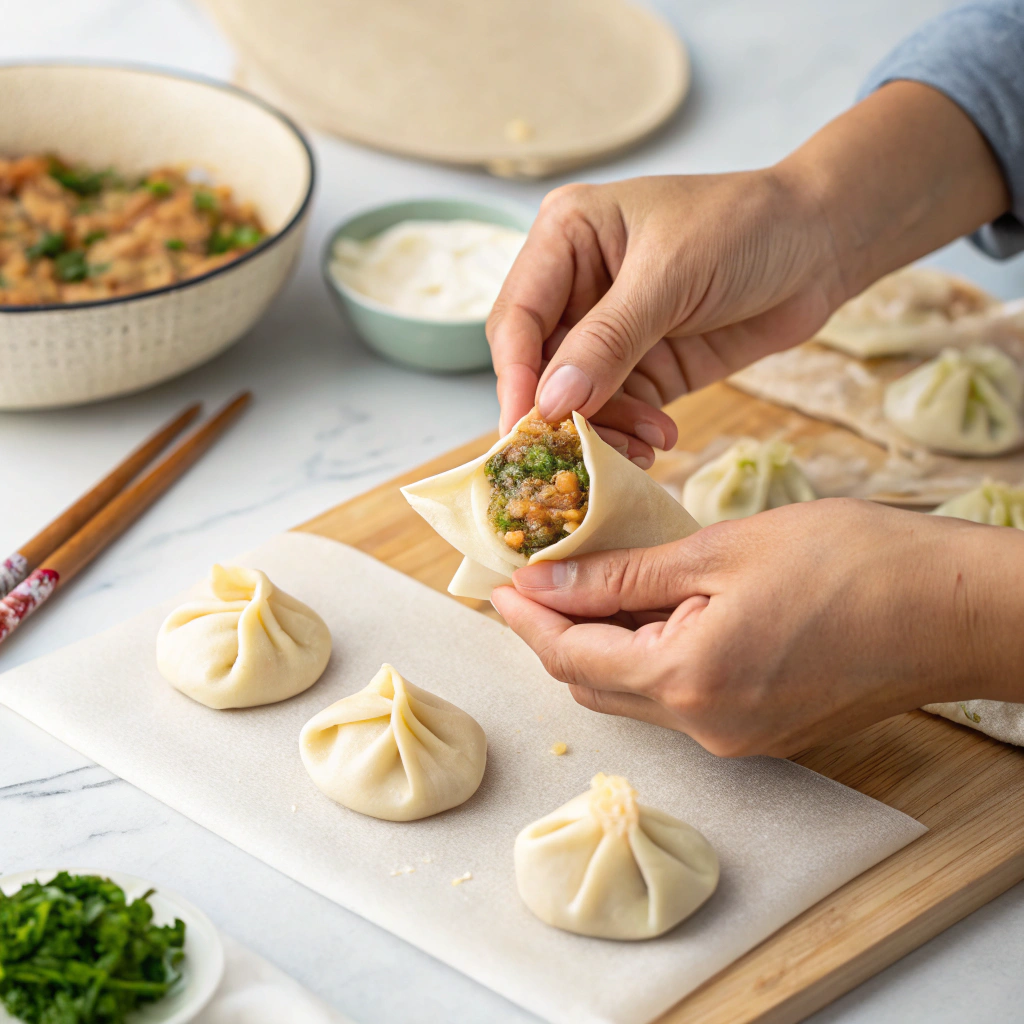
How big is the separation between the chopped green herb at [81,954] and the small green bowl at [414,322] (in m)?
1.65

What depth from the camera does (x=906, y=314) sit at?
3016mm

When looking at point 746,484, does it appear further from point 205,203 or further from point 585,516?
point 205,203

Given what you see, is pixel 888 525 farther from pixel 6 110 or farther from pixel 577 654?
pixel 6 110

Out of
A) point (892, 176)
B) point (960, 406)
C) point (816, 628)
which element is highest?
point (892, 176)

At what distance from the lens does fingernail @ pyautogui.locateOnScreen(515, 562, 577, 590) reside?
5.82 feet

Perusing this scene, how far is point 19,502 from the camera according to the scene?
241cm

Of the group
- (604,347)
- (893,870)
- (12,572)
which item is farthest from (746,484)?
(12,572)

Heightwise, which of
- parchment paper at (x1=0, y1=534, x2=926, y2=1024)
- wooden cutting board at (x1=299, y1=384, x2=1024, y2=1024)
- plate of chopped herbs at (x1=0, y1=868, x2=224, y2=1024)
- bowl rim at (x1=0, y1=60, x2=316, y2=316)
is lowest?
wooden cutting board at (x1=299, y1=384, x2=1024, y2=1024)

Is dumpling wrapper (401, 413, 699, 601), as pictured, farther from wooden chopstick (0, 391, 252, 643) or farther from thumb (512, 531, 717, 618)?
wooden chopstick (0, 391, 252, 643)

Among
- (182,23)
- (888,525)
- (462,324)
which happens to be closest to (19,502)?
(462,324)

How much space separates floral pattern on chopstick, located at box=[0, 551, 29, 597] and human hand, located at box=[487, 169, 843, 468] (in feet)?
3.23

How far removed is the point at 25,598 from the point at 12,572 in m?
0.08

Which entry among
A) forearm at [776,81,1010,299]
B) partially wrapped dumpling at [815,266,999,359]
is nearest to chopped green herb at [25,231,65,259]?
forearm at [776,81,1010,299]

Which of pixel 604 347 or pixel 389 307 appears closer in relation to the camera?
pixel 604 347
